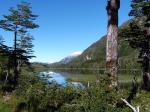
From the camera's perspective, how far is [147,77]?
1180 inches

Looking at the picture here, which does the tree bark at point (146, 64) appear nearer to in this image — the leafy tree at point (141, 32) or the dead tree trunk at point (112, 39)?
the leafy tree at point (141, 32)

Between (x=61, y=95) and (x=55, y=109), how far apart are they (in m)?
0.60

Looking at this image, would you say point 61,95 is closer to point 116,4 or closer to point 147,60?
point 116,4

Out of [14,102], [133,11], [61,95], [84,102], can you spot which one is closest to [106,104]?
[84,102]

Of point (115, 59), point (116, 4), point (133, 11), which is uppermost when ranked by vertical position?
point (133, 11)

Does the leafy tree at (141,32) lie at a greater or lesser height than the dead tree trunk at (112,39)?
greater

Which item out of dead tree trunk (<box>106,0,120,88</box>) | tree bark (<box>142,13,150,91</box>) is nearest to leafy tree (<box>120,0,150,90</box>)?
tree bark (<box>142,13,150,91</box>)

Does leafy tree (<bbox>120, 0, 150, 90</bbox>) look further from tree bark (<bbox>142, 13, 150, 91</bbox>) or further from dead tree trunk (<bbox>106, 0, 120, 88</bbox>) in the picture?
dead tree trunk (<bbox>106, 0, 120, 88</bbox>)

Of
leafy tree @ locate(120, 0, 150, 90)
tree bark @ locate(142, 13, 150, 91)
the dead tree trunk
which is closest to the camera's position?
the dead tree trunk

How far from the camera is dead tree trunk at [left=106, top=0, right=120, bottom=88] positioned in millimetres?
13578

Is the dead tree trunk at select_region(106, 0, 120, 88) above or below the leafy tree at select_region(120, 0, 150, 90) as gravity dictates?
below

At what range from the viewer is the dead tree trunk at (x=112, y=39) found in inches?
535

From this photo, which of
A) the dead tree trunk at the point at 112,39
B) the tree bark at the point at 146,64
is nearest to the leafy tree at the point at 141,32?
the tree bark at the point at 146,64

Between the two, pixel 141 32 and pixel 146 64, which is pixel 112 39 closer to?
pixel 146 64
